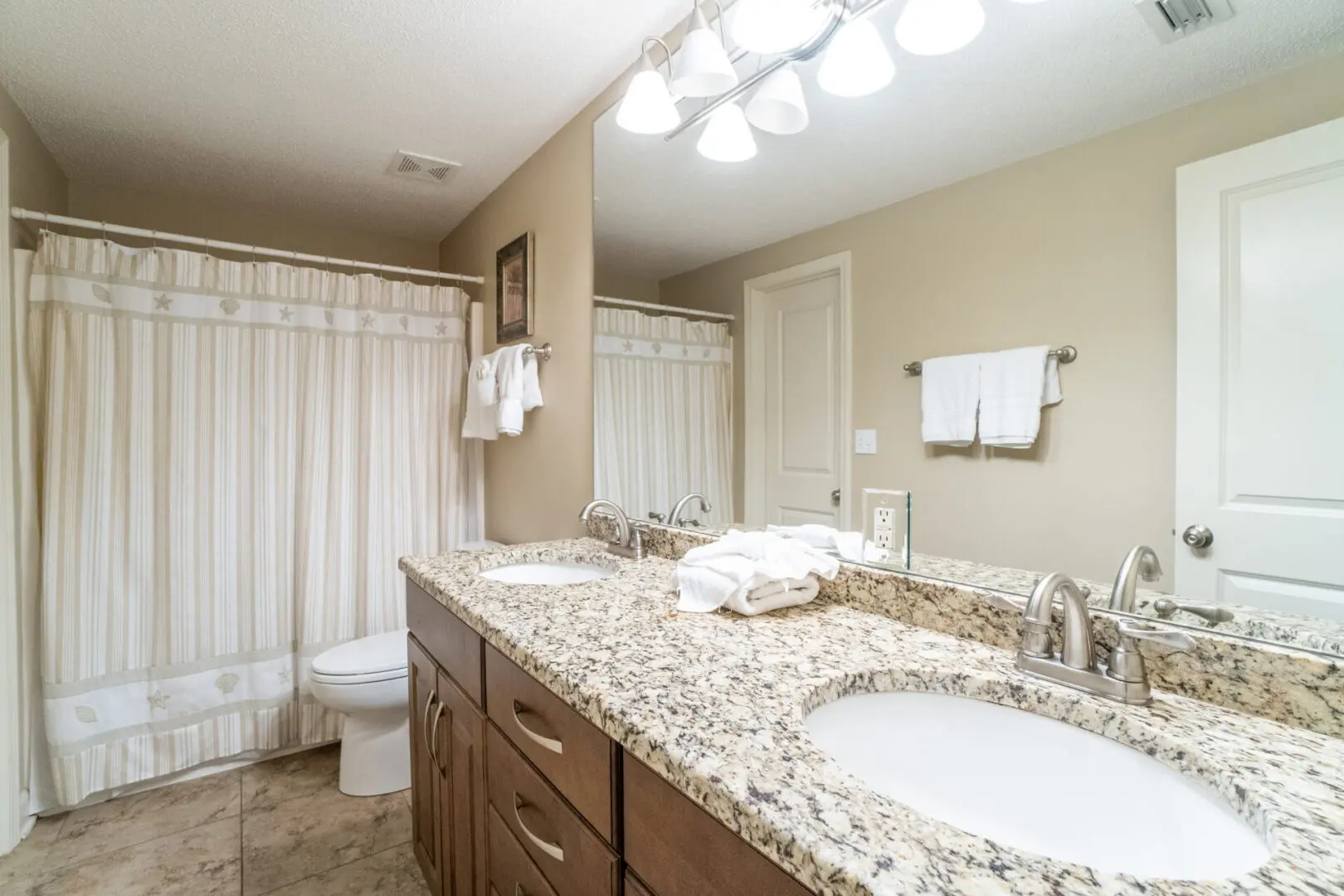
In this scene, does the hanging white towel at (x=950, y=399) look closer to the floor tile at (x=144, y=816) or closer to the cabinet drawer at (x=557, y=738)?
the cabinet drawer at (x=557, y=738)

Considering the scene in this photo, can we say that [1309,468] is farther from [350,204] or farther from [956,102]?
[350,204]

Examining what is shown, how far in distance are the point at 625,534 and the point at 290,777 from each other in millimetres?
1644

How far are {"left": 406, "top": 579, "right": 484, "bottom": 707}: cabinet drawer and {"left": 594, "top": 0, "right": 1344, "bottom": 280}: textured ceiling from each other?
104cm

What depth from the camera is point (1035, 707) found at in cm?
73

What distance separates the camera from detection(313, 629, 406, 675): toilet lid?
1.93 meters

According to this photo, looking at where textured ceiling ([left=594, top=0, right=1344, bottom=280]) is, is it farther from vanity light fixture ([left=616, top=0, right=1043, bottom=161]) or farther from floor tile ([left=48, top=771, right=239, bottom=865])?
floor tile ([left=48, top=771, right=239, bottom=865])

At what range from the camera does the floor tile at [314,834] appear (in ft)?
5.60

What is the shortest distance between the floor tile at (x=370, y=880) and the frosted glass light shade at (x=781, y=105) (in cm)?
212

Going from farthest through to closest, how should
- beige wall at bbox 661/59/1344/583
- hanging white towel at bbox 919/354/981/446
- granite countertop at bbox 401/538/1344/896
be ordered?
hanging white towel at bbox 919/354/981/446, beige wall at bbox 661/59/1344/583, granite countertop at bbox 401/538/1344/896

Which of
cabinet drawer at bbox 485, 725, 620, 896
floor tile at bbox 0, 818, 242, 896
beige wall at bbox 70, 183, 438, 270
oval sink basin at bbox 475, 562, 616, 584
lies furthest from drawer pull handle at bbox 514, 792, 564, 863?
beige wall at bbox 70, 183, 438, 270

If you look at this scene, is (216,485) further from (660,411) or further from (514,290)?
(660,411)

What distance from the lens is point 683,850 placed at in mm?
604

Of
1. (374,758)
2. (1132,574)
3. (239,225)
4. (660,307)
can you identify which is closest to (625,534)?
(660,307)

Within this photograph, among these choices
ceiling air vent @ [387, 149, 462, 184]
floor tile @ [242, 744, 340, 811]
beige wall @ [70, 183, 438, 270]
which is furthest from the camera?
beige wall @ [70, 183, 438, 270]
